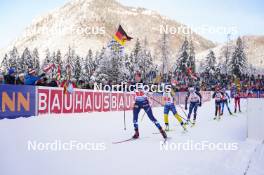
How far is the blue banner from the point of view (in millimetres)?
12234

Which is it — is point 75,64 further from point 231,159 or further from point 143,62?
point 231,159

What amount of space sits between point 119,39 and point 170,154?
9133 mm

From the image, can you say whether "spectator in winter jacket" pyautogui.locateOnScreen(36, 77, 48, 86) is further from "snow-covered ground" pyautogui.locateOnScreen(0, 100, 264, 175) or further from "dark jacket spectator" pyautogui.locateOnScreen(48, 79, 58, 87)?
"snow-covered ground" pyautogui.locateOnScreen(0, 100, 264, 175)

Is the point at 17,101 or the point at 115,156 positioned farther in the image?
the point at 17,101

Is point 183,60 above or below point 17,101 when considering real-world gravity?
above

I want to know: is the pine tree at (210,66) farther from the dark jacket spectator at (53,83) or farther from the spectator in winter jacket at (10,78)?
the spectator in winter jacket at (10,78)

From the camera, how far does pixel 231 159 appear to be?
25.5 feet

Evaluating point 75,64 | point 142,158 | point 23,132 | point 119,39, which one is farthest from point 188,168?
point 75,64

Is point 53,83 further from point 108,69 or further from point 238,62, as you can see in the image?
point 238,62

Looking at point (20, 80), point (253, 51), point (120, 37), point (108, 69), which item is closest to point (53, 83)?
point (20, 80)

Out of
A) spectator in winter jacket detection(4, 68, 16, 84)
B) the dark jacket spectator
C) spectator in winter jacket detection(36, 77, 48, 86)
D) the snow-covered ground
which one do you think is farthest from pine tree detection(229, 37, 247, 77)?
spectator in winter jacket detection(4, 68, 16, 84)

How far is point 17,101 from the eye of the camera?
509 inches

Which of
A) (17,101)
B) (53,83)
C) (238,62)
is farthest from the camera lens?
(238,62)

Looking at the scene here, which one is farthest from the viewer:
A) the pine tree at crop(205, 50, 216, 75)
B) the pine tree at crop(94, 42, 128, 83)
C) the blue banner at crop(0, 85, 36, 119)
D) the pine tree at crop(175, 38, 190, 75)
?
the pine tree at crop(205, 50, 216, 75)
